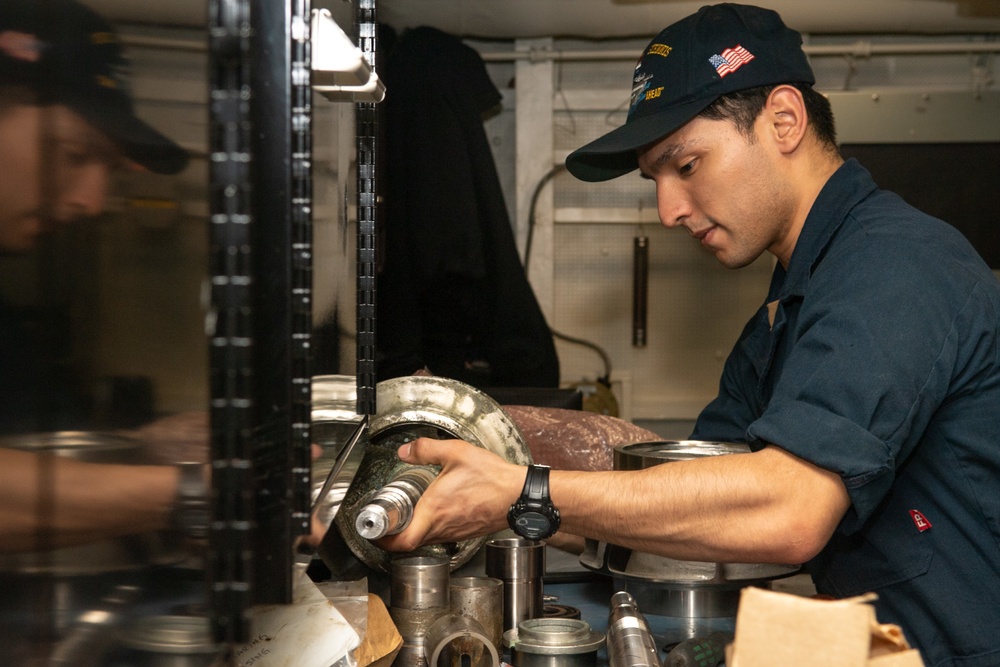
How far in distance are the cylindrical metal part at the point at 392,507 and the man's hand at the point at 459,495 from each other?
0.07ft

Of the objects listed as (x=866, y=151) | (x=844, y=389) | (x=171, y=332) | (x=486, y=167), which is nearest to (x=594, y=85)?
(x=486, y=167)

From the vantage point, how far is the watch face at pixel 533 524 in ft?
4.06

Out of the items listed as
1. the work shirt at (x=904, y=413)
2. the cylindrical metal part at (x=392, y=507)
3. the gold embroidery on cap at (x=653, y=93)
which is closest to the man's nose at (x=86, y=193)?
the cylindrical metal part at (x=392, y=507)

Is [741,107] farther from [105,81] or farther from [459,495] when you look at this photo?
[105,81]

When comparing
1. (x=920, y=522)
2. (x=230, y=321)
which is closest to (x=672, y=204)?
(x=920, y=522)

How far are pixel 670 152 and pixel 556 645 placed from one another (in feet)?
2.56

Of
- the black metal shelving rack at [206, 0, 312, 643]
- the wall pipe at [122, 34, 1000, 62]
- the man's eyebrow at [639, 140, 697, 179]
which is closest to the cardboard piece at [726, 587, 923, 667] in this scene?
the black metal shelving rack at [206, 0, 312, 643]

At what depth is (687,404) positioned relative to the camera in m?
3.82

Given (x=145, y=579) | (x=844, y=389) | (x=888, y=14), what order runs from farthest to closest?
(x=888, y=14) → (x=844, y=389) → (x=145, y=579)

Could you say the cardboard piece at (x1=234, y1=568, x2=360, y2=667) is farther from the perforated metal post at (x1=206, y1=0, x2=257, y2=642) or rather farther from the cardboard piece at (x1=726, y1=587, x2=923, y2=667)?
the cardboard piece at (x1=726, y1=587, x2=923, y2=667)

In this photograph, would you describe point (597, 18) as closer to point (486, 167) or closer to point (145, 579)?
point (486, 167)

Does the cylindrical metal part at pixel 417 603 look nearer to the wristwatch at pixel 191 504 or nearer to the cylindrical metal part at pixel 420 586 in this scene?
the cylindrical metal part at pixel 420 586

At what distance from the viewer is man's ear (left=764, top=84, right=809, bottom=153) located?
1.50 m

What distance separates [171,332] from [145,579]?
15 cm
